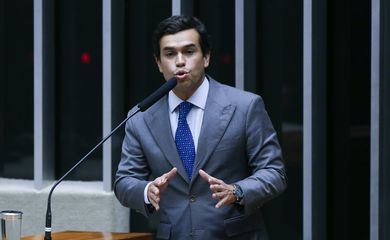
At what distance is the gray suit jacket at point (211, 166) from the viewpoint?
11.6 feet

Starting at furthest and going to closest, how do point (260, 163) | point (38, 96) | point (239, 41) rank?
point (38, 96)
point (239, 41)
point (260, 163)

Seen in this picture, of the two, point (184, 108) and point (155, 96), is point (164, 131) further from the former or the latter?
point (155, 96)

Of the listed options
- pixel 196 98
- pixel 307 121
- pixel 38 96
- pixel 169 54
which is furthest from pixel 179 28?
pixel 38 96

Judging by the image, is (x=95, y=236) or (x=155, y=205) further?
(x=95, y=236)

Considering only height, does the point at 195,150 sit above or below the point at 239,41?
below

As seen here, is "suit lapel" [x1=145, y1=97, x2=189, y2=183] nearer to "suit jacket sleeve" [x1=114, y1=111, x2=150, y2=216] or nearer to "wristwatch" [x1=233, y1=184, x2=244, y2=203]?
"suit jacket sleeve" [x1=114, y1=111, x2=150, y2=216]

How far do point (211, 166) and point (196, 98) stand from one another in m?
0.28

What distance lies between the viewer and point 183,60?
141 inches

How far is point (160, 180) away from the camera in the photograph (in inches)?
130

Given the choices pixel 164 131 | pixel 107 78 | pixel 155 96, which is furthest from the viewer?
pixel 107 78

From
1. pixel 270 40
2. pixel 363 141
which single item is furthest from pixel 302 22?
pixel 363 141

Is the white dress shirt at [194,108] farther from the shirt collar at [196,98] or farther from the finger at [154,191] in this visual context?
the finger at [154,191]

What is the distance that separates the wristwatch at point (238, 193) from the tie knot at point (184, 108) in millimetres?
411

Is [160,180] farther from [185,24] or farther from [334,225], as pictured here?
[334,225]
